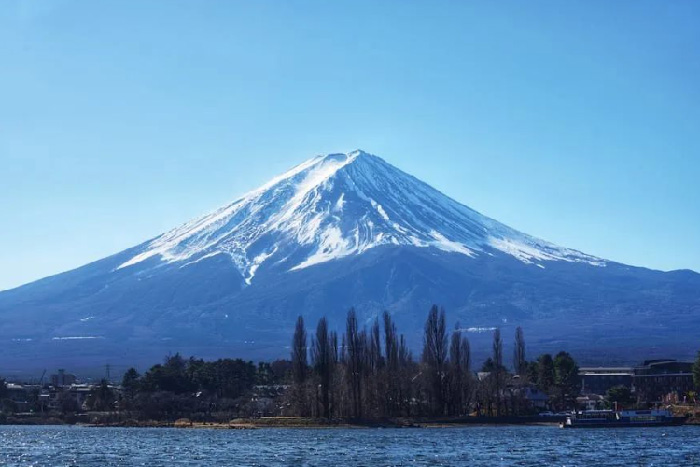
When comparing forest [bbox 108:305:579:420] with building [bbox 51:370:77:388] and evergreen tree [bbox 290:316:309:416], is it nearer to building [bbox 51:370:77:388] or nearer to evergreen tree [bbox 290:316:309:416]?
evergreen tree [bbox 290:316:309:416]

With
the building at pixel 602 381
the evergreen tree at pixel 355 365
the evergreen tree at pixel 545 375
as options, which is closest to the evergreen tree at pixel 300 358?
the evergreen tree at pixel 355 365

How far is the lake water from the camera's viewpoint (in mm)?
49094

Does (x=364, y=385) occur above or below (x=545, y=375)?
below

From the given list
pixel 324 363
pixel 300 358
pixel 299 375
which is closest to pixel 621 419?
pixel 324 363

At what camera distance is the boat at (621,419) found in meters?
78.2

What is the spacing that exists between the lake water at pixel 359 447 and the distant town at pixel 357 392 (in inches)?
274

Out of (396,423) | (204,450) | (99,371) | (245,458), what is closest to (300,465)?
(245,458)

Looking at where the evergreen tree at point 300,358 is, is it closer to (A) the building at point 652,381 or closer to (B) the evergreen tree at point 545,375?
(B) the evergreen tree at point 545,375

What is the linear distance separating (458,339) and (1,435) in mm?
31376

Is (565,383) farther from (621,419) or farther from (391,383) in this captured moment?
(391,383)

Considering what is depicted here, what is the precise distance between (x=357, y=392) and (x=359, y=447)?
24.4 meters

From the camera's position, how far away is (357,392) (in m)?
81.6

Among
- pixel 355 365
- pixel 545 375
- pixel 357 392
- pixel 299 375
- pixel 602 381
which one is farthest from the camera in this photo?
pixel 602 381

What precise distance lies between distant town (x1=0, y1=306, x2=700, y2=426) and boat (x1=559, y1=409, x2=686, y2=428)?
2866 mm
